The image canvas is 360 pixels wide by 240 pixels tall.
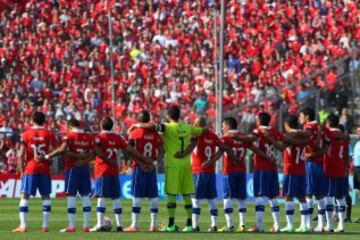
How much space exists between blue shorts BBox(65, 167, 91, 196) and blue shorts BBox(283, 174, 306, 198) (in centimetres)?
381

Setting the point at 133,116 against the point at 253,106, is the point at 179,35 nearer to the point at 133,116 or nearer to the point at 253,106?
the point at 133,116

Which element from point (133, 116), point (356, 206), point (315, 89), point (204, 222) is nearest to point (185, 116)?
point (133, 116)

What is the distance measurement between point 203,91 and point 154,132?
22.8 m

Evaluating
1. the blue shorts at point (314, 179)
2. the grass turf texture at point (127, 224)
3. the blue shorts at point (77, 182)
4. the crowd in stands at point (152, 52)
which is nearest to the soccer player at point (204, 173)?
the grass turf texture at point (127, 224)

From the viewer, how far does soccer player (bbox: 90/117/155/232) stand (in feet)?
92.2

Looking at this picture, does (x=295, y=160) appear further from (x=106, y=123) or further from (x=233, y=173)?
(x=106, y=123)

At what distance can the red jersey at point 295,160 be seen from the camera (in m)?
28.6

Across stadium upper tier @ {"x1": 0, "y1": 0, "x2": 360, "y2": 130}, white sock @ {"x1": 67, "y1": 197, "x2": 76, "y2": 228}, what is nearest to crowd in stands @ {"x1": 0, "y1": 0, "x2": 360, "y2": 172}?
stadium upper tier @ {"x1": 0, "y1": 0, "x2": 360, "y2": 130}

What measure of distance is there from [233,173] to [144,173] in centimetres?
180

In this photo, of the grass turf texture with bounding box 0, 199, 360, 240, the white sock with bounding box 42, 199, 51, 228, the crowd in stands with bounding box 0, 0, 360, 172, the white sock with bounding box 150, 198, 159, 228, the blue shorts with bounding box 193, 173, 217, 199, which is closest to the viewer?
the grass turf texture with bounding box 0, 199, 360, 240

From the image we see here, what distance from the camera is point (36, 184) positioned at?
27.8 m

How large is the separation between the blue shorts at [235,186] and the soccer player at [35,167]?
3.49m

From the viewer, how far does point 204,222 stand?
32156 mm

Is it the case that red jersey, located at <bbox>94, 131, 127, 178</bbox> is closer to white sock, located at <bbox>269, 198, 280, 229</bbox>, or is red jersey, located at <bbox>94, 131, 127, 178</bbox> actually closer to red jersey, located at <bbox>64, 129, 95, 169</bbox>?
red jersey, located at <bbox>64, 129, 95, 169</bbox>
